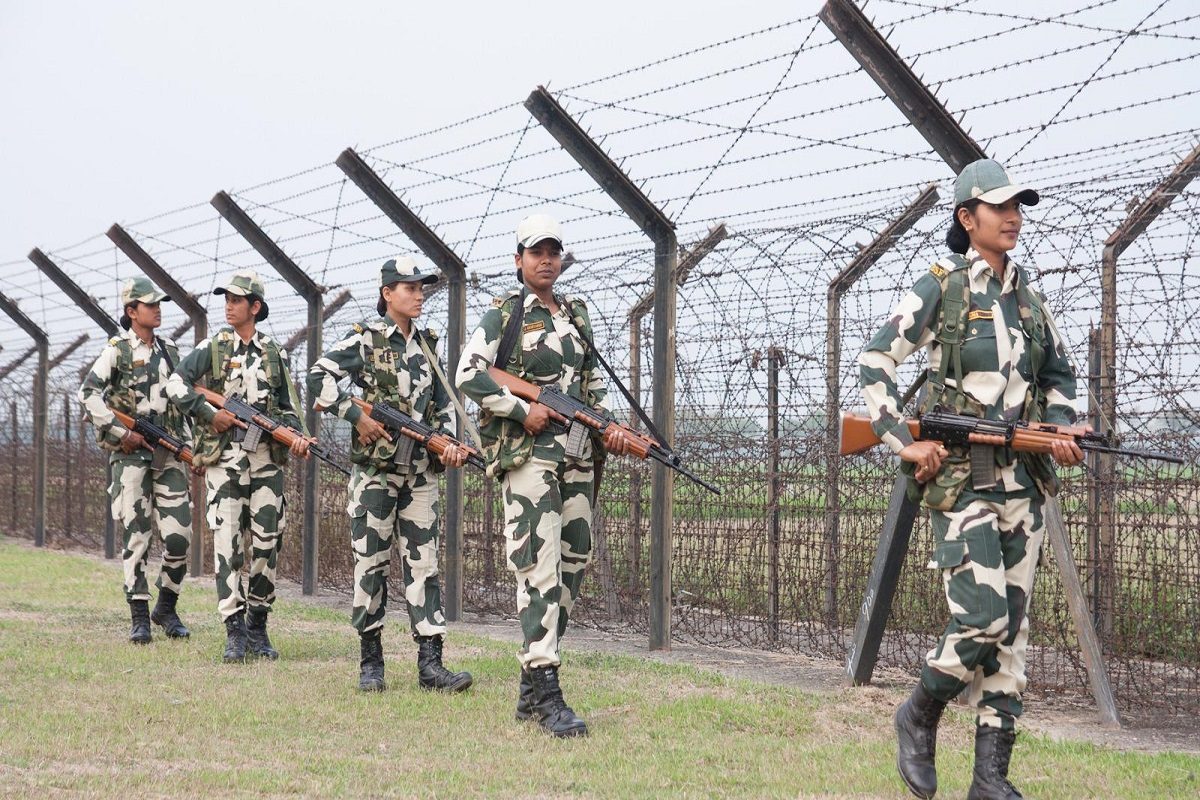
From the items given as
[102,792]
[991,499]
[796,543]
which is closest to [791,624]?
[796,543]

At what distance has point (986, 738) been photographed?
421cm

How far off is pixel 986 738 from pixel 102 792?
2.74 m

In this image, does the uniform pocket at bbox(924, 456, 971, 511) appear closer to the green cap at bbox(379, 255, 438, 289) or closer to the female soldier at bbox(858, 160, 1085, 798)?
the female soldier at bbox(858, 160, 1085, 798)

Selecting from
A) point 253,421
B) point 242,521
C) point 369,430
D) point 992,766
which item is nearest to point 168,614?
point 242,521

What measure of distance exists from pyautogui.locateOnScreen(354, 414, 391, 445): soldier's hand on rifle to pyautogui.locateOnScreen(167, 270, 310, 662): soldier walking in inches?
43.6

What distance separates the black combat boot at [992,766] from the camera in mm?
4129

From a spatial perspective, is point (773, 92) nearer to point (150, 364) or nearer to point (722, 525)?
point (722, 525)

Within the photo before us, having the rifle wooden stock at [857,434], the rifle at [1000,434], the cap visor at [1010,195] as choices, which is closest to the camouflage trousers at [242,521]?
the rifle wooden stock at [857,434]

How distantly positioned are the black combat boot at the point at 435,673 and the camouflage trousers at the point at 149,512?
251 cm

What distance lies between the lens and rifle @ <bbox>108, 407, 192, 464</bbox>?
8.34m

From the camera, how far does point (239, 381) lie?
25.4 ft

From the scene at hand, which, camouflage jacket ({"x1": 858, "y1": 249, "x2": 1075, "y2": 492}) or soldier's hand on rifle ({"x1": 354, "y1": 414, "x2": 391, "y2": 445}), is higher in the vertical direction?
camouflage jacket ({"x1": 858, "y1": 249, "x2": 1075, "y2": 492})

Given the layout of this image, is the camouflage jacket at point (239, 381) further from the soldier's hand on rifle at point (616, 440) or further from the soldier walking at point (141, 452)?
the soldier's hand on rifle at point (616, 440)

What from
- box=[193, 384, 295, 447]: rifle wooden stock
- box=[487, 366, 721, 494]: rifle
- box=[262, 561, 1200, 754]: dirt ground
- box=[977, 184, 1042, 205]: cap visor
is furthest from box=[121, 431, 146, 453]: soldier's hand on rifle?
box=[977, 184, 1042, 205]: cap visor
